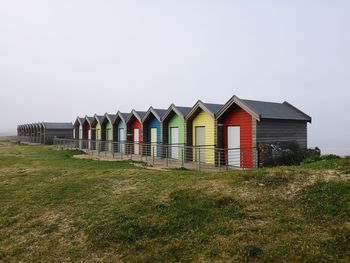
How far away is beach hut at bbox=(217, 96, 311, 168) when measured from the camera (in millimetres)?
16156

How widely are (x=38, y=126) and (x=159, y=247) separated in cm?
5500

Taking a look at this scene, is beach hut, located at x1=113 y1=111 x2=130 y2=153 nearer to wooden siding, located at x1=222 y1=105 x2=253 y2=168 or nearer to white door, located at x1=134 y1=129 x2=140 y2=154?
white door, located at x1=134 y1=129 x2=140 y2=154

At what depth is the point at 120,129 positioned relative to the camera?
30.0 m

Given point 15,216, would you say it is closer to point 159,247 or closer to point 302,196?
point 159,247

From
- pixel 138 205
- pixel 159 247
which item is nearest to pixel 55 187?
pixel 138 205

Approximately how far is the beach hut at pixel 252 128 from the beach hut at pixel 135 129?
384 inches

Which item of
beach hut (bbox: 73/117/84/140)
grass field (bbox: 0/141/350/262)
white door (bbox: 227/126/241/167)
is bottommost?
grass field (bbox: 0/141/350/262)

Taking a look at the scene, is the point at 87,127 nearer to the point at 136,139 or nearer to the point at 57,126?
the point at 136,139

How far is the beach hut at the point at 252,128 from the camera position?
53.0 ft

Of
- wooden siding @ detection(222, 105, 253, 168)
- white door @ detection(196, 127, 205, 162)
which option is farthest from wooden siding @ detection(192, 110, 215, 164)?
wooden siding @ detection(222, 105, 253, 168)

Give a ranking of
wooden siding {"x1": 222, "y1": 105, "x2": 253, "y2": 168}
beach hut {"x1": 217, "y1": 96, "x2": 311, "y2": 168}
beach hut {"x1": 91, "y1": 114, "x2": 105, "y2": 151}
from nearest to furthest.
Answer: beach hut {"x1": 217, "y1": 96, "x2": 311, "y2": 168} → wooden siding {"x1": 222, "y1": 105, "x2": 253, "y2": 168} → beach hut {"x1": 91, "y1": 114, "x2": 105, "y2": 151}

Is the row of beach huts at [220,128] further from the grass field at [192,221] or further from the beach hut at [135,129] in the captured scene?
the grass field at [192,221]

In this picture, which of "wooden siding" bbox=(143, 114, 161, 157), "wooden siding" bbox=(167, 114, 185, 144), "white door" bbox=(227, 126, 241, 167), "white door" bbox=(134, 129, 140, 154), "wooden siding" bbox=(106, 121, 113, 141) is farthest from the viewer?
"wooden siding" bbox=(106, 121, 113, 141)

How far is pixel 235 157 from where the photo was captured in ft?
57.2
